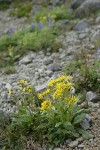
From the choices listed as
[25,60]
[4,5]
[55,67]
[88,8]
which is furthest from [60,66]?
[4,5]

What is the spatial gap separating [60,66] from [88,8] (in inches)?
166

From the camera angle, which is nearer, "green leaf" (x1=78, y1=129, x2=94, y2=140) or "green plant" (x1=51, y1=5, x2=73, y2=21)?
"green leaf" (x1=78, y1=129, x2=94, y2=140)

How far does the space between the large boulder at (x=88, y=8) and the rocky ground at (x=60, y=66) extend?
56 cm

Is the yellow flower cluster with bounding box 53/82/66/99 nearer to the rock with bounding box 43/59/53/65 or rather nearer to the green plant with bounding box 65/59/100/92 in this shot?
the green plant with bounding box 65/59/100/92

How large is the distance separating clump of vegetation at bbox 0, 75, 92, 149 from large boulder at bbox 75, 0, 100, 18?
6.25 m

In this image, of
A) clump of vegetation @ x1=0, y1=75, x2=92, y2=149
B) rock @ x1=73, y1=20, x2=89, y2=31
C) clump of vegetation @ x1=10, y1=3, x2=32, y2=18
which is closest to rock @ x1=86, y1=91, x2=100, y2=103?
clump of vegetation @ x1=0, y1=75, x2=92, y2=149

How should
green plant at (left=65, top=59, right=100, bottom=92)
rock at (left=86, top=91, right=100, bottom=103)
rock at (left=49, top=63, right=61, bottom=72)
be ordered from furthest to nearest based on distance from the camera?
rock at (left=49, top=63, right=61, bottom=72) < green plant at (left=65, top=59, right=100, bottom=92) < rock at (left=86, top=91, right=100, bottom=103)

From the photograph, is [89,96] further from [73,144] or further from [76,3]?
[76,3]

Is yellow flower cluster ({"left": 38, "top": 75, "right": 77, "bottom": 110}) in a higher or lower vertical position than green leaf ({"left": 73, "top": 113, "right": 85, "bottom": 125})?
higher

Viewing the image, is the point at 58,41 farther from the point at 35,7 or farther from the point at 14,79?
the point at 35,7

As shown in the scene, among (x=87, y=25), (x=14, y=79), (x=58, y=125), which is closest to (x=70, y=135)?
(x=58, y=125)

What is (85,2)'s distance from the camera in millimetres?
11641

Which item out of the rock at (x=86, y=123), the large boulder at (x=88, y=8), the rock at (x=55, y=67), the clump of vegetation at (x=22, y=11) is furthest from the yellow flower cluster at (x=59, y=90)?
the clump of vegetation at (x=22, y=11)

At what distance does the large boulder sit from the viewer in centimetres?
1126
